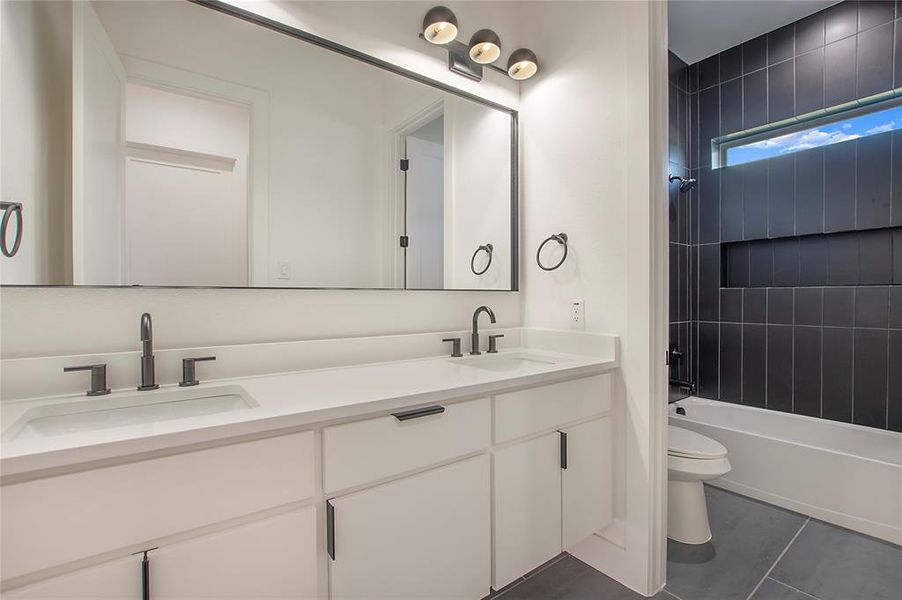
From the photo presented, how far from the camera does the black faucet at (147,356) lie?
1082 millimetres

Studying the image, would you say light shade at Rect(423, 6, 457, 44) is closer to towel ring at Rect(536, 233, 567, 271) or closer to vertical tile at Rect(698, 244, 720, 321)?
towel ring at Rect(536, 233, 567, 271)

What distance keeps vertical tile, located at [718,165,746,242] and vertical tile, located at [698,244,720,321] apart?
13cm

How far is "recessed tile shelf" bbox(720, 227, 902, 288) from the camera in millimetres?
2197

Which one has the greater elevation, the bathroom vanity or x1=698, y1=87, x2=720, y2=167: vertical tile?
x1=698, y1=87, x2=720, y2=167: vertical tile

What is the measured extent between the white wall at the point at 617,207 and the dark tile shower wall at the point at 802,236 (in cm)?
146

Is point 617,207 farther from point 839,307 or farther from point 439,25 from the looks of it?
point 839,307

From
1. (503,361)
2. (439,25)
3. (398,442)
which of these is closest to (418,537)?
(398,442)

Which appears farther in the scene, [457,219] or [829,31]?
[829,31]

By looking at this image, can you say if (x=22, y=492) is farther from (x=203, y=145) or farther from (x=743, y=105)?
(x=743, y=105)

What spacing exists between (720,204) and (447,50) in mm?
2170

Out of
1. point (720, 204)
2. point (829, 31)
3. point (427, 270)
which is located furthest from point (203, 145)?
point (829, 31)

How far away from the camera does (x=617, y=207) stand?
63.1 inches

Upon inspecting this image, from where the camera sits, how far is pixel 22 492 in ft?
2.16

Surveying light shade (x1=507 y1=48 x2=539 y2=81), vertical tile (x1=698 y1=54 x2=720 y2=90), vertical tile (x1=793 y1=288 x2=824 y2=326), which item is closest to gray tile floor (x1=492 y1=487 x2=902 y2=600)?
vertical tile (x1=793 y1=288 x2=824 y2=326)
